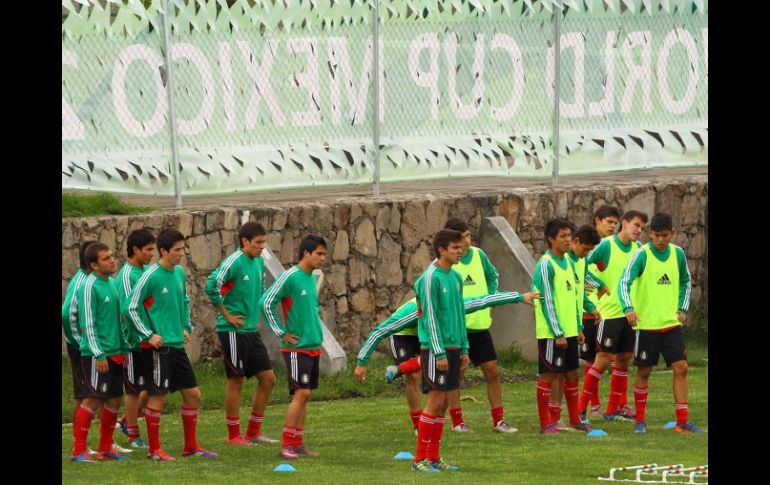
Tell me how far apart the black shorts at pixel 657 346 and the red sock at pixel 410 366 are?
1.85 m

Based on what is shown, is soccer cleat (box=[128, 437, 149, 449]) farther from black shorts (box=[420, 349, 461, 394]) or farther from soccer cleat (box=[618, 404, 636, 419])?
soccer cleat (box=[618, 404, 636, 419])

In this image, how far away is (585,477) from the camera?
1022 centimetres

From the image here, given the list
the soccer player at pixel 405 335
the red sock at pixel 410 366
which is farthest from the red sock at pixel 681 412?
the red sock at pixel 410 366

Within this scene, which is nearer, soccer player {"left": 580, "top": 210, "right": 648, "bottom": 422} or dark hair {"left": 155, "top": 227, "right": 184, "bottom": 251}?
dark hair {"left": 155, "top": 227, "right": 184, "bottom": 251}

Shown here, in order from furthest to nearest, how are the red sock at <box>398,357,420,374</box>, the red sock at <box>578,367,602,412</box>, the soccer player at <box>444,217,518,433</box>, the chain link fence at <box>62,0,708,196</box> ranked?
the chain link fence at <box>62,0,708,196</box>
the red sock at <box>578,367,602,412</box>
the soccer player at <box>444,217,518,433</box>
the red sock at <box>398,357,420,374</box>

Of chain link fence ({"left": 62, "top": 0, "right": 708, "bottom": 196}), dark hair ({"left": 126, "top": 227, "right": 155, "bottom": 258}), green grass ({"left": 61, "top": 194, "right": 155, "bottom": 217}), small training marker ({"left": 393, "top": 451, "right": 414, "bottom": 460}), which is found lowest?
small training marker ({"left": 393, "top": 451, "right": 414, "bottom": 460})

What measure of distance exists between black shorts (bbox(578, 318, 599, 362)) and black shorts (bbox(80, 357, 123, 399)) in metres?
4.37

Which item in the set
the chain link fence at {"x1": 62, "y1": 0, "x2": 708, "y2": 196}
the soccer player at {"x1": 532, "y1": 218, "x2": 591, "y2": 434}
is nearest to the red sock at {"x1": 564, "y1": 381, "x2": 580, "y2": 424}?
the soccer player at {"x1": 532, "y1": 218, "x2": 591, "y2": 434}

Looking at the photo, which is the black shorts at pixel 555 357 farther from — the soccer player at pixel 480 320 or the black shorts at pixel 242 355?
the black shorts at pixel 242 355

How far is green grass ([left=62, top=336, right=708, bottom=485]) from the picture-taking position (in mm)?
10398

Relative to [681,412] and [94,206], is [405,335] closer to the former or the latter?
[681,412]

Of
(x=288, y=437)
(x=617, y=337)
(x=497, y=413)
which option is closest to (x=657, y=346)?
(x=617, y=337)

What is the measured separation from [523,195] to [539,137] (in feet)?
3.79

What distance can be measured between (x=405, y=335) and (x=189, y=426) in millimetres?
1916
